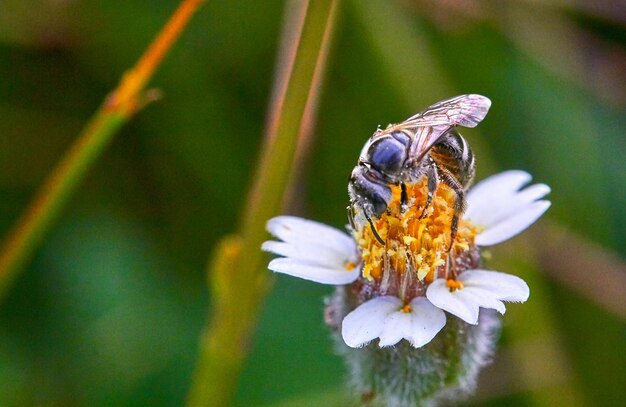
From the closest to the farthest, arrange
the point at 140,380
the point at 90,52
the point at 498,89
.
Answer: the point at 140,380 → the point at 90,52 → the point at 498,89

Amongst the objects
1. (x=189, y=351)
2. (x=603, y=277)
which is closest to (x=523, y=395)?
(x=603, y=277)

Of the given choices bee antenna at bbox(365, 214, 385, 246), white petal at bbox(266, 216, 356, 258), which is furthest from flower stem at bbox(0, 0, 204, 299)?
bee antenna at bbox(365, 214, 385, 246)

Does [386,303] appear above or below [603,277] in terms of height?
below

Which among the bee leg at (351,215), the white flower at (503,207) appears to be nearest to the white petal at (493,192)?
the white flower at (503,207)

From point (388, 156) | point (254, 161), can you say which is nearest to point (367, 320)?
point (388, 156)

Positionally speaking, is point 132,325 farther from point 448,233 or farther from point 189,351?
point 448,233

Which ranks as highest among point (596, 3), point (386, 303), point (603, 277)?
point (596, 3)
